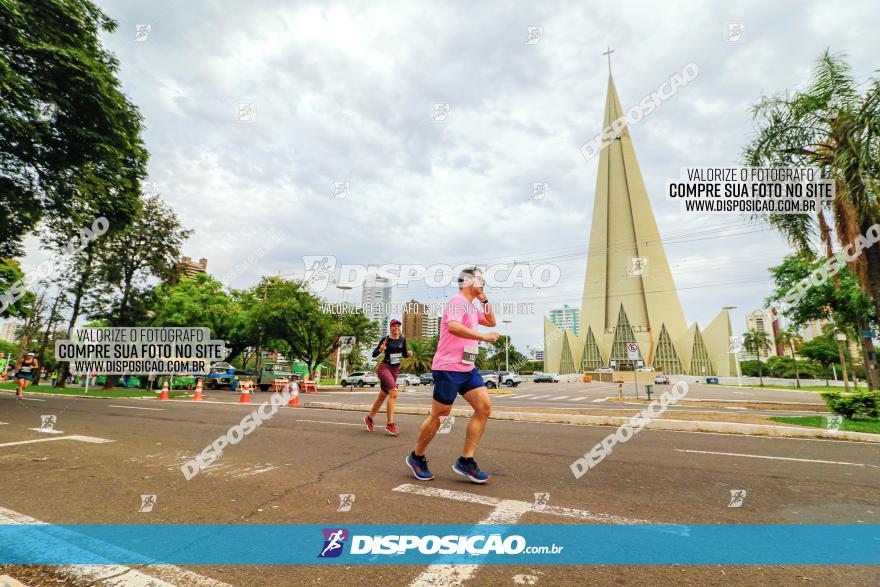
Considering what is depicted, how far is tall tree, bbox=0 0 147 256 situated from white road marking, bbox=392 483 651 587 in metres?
13.4

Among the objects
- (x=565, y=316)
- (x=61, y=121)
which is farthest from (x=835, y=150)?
(x=565, y=316)

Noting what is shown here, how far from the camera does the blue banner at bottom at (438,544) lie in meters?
2.31

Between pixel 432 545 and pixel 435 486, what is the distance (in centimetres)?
127

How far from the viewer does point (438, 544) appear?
2506 millimetres

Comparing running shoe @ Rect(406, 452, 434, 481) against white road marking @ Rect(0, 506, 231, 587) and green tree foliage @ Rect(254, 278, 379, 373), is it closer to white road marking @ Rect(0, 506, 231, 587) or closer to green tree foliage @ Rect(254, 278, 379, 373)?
white road marking @ Rect(0, 506, 231, 587)

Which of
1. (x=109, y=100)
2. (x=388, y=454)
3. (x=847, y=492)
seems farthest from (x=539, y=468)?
(x=109, y=100)

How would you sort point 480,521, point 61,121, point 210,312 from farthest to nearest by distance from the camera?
point 210,312 → point 61,121 → point 480,521

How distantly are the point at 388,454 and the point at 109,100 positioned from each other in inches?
543

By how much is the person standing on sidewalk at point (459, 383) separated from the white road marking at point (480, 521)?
36 centimetres

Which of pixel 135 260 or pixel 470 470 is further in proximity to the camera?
pixel 135 260

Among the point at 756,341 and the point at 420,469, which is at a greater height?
the point at 756,341

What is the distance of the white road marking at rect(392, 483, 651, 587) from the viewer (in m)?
2.08

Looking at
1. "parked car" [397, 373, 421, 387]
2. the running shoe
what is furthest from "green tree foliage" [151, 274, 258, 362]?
the running shoe

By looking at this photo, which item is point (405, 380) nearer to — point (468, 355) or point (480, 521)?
point (468, 355)
